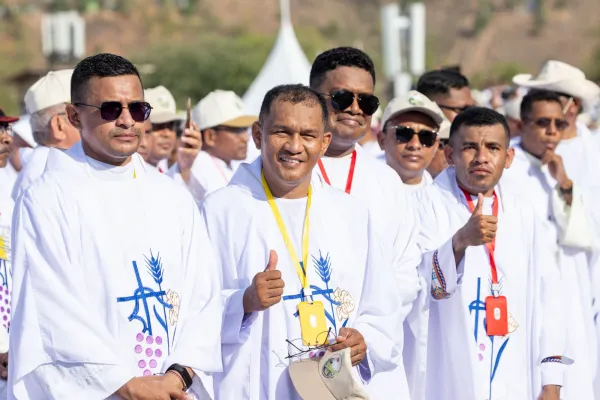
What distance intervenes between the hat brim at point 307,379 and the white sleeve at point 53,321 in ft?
2.38

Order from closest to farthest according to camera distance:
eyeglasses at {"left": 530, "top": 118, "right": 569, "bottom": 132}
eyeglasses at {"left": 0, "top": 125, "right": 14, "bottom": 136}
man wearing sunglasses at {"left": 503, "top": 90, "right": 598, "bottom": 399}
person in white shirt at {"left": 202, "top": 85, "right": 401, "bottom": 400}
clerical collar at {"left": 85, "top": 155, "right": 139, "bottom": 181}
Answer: clerical collar at {"left": 85, "top": 155, "right": 139, "bottom": 181}
person in white shirt at {"left": 202, "top": 85, "right": 401, "bottom": 400}
eyeglasses at {"left": 0, "top": 125, "right": 14, "bottom": 136}
man wearing sunglasses at {"left": 503, "top": 90, "right": 598, "bottom": 399}
eyeglasses at {"left": 530, "top": 118, "right": 569, "bottom": 132}

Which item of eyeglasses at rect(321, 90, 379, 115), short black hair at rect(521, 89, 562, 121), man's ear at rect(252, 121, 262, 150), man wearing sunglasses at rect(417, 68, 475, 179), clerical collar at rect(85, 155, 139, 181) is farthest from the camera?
man wearing sunglasses at rect(417, 68, 475, 179)

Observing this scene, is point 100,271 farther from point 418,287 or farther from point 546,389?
point 546,389

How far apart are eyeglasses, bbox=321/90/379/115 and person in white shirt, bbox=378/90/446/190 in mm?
1016

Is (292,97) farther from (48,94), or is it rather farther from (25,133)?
(25,133)

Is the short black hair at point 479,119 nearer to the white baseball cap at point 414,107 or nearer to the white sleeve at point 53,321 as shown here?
the white baseball cap at point 414,107

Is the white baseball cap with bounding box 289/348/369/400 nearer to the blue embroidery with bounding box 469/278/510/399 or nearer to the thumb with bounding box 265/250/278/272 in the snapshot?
the thumb with bounding box 265/250/278/272

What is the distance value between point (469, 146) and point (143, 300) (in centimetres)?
254

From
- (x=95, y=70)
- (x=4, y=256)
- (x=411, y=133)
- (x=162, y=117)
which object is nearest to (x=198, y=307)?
(x=95, y=70)

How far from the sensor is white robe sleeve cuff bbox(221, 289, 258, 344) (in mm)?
4895

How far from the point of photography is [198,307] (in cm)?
483

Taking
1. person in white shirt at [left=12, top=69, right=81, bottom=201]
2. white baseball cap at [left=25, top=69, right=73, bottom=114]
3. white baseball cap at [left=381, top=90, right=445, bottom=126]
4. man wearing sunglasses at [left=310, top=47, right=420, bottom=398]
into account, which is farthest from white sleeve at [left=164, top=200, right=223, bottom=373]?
white baseball cap at [left=25, top=69, right=73, bottom=114]

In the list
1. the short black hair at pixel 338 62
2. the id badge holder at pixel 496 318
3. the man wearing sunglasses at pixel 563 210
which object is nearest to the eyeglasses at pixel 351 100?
the short black hair at pixel 338 62

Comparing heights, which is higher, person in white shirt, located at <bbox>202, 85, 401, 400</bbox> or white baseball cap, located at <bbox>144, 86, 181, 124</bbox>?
white baseball cap, located at <bbox>144, 86, 181, 124</bbox>
